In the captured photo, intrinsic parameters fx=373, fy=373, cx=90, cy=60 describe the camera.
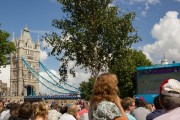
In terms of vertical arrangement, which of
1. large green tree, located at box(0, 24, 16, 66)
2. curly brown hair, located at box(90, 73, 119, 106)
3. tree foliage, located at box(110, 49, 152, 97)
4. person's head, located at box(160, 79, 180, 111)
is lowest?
person's head, located at box(160, 79, 180, 111)

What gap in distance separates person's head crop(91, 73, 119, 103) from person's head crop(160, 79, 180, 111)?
1679 millimetres

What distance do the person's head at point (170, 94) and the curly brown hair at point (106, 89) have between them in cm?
168

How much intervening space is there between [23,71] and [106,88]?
178 m

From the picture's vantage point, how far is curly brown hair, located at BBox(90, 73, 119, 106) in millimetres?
5375

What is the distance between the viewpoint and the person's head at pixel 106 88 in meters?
5.38

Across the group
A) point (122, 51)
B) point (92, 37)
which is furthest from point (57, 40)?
point (122, 51)

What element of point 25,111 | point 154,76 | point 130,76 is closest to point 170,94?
point 25,111

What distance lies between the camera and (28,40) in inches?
7751

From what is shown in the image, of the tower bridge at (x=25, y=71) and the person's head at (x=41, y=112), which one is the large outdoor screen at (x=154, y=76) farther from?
the tower bridge at (x=25, y=71)

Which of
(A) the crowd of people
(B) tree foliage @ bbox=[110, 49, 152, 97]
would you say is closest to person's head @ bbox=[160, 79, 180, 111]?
(A) the crowd of people

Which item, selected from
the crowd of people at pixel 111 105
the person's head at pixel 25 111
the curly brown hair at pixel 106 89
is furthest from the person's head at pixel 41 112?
the curly brown hair at pixel 106 89

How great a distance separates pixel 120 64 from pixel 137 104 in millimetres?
17763

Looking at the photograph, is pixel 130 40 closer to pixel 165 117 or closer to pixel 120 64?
pixel 120 64

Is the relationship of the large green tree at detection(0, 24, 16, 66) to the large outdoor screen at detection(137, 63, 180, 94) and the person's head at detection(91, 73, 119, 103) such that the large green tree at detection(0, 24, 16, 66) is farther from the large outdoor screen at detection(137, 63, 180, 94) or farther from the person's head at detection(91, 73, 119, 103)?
the person's head at detection(91, 73, 119, 103)
